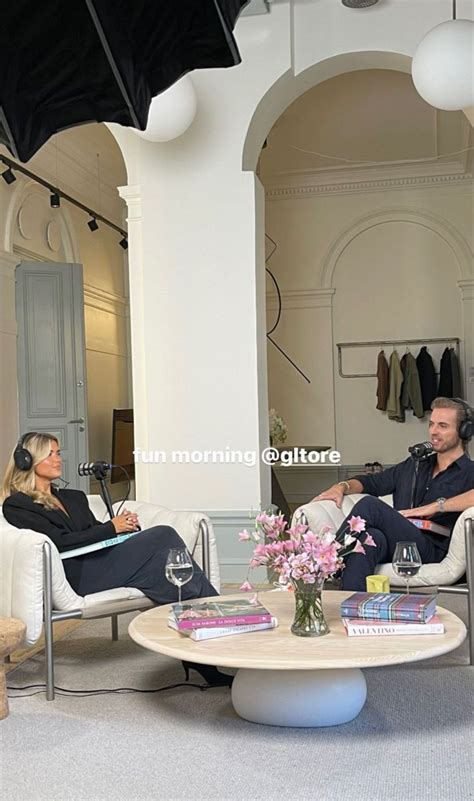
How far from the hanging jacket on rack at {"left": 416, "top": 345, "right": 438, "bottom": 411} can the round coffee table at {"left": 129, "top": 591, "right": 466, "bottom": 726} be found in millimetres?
5018

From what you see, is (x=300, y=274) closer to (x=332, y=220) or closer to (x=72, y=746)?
(x=332, y=220)

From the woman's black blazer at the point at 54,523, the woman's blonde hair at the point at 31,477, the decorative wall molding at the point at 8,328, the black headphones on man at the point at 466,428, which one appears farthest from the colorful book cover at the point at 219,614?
the decorative wall molding at the point at 8,328

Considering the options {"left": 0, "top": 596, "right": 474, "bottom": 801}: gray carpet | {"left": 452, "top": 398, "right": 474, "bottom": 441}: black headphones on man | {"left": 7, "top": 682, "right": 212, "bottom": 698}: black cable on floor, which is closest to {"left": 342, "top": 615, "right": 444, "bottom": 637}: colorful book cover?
{"left": 0, "top": 596, "right": 474, "bottom": 801}: gray carpet

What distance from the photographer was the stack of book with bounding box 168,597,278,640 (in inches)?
105

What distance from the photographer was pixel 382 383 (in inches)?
307

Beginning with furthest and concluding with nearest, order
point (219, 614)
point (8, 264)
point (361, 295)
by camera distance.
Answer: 1. point (361, 295)
2. point (8, 264)
3. point (219, 614)

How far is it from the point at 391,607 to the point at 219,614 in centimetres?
56

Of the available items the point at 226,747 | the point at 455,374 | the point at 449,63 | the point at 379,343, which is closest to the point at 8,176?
the point at 449,63

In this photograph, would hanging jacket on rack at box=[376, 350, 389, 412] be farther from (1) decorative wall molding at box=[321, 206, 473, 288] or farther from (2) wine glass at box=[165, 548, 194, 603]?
(2) wine glass at box=[165, 548, 194, 603]

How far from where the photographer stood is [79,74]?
1909 millimetres

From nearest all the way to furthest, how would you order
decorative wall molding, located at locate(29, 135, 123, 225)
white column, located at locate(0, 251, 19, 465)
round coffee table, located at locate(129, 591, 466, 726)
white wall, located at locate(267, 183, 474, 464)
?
round coffee table, located at locate(129, 591, 466, 726)
white column, located at locate(0, 251, 19, 465)
decorative wall molding, located at locate(29, 135, 123, 225)
white wall, located at locate(267, 183, 474, 464)

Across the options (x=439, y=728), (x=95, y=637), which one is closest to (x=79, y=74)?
(x=439, y=728)

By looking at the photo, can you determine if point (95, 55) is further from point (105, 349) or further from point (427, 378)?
point (105, 349)

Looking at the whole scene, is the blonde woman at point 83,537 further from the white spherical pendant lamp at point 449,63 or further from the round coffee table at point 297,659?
the white spherical pendant lamp at point 449,63
